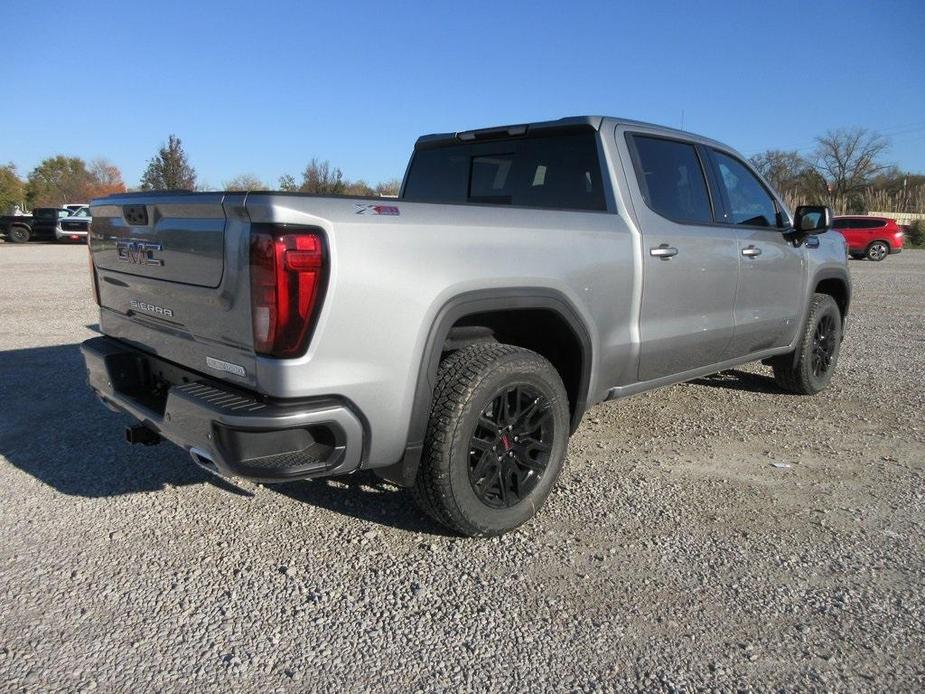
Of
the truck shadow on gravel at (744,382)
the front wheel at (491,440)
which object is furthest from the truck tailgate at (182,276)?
the truck shadow on gravel at (744,382)

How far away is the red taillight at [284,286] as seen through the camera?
233cm

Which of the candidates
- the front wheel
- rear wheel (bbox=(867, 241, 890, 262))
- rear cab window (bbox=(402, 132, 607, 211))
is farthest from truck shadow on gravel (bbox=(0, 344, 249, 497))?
rear wheel (bbox=(867, 241, 890, 262))

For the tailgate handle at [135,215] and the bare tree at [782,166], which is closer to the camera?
the tailgate handle at [135,215]

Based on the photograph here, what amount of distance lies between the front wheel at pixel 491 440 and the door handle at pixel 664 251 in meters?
0.94

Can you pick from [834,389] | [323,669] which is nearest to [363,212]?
[323,669]

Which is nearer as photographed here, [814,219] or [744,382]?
[814,219]

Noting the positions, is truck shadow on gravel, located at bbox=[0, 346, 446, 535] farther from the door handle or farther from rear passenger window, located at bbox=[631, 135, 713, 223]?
rear passenger window, located at bbox=[631, 135, 713, 223]

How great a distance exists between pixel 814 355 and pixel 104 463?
16.7 feet

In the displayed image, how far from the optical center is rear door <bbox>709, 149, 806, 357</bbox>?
4441mm

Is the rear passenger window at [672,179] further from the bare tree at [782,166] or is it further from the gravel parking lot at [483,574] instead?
the bare tree at [782,166]

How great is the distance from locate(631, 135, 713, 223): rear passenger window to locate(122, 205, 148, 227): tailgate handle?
2.43 m

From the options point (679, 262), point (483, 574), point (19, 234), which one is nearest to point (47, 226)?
point (19, 234)

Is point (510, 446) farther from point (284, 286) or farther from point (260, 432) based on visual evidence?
point (284, 286)

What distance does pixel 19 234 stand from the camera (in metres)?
29.7
